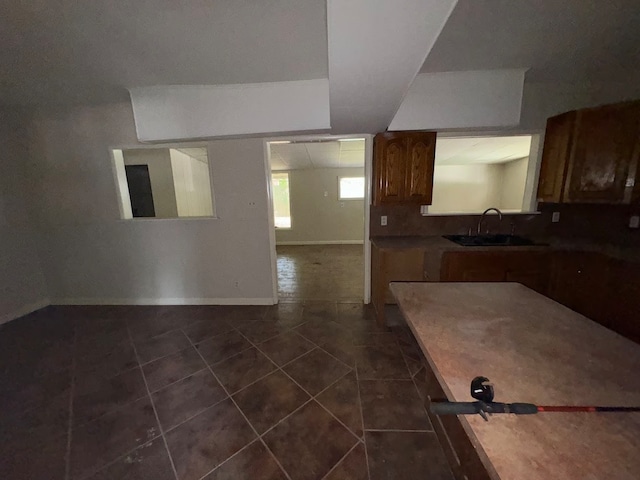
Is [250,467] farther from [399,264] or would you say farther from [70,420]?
[399,264]

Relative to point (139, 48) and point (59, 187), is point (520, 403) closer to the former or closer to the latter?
point (139, 48)

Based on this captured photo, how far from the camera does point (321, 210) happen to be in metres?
6.55

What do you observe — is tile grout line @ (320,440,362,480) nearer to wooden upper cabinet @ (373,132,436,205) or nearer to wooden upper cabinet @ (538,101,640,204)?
wooden upper cabinet @ (373,132,436,205)

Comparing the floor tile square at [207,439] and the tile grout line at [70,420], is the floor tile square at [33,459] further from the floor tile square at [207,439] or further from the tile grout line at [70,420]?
the floor tile square at [207,439]

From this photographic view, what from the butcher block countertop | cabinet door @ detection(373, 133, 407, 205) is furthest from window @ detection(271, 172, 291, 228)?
the butcher block countertop

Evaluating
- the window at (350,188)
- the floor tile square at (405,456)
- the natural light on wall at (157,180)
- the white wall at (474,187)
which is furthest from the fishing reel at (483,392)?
the white wall at (474,187)

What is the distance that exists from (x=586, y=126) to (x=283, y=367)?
11.1 ft

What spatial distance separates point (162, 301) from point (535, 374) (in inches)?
148

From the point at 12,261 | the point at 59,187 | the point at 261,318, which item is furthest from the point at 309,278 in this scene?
the point at 12,261

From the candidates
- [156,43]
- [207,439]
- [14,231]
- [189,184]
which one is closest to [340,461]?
[207,439]

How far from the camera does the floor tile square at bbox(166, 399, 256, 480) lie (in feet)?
4.26

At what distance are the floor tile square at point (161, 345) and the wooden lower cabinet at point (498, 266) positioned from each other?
8.71 feet

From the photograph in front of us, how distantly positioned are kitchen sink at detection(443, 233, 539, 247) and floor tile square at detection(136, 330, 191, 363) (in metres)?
3.02

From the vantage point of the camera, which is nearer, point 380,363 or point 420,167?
point 380,363
